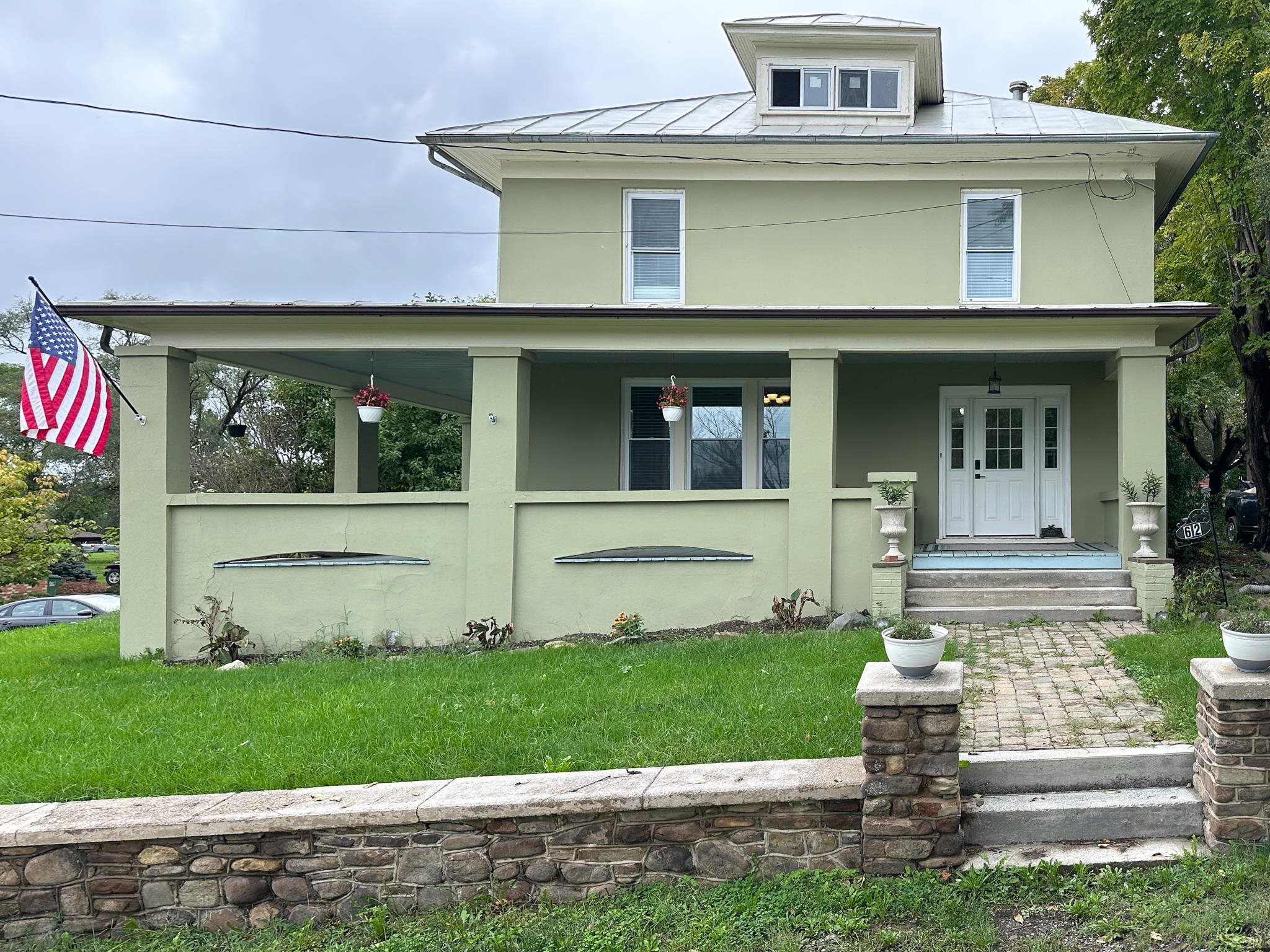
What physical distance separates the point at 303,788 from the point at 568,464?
8024mm

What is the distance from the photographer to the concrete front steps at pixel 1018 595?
9.29 m

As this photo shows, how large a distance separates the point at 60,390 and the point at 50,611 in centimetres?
1135

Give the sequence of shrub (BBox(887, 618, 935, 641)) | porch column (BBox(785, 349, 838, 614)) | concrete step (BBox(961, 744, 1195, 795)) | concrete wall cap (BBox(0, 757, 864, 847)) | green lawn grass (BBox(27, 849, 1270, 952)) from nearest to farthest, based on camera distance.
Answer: green lawn grass (BBox(27, 849, 1270, 952)) → concrete wall cap (BBox(0, 757, 864, 847)) → shrub (BBox(887, 618, 935, 641)) → concrete step (BBox(961, 744, 1195, 795)) → porch column (BBox(785, 349, 838, 614))

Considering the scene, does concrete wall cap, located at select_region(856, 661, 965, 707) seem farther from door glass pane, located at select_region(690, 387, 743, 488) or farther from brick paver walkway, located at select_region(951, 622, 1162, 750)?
door glass pane, located at select_region(690, 387, 743, 488)

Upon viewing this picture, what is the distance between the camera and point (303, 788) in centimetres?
479

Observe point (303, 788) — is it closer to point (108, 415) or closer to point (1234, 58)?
point (108, 415)

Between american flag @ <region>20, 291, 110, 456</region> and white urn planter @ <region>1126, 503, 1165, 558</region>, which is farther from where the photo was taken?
white urn planter @ <region>1126, 503, 1165, 558</region>

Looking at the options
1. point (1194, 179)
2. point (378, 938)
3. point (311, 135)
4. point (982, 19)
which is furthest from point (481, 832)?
point (982, 19)

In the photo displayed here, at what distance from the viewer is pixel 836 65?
1243 cm

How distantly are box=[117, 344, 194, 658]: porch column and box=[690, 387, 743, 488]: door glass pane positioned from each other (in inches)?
260

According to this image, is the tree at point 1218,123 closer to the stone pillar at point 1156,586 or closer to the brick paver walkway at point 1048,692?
the stone pillar at point 1156,586

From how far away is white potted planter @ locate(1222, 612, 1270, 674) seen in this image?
431cm

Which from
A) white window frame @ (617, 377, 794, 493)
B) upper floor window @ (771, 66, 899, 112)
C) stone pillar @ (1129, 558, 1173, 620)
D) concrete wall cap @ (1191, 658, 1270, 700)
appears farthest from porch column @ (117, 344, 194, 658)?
stone pillar @ (1129, 558, 1173, 620)

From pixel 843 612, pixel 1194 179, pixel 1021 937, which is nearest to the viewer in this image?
pixel 1021 937
